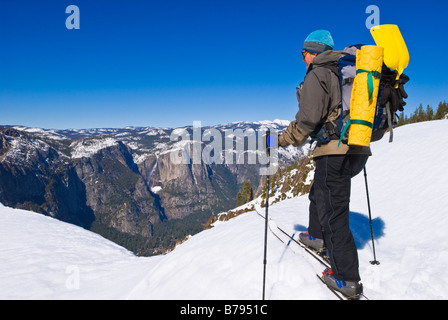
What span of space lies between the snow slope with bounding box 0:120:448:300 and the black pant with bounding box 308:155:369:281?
1.72 feet

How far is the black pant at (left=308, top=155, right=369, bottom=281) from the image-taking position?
4.13m

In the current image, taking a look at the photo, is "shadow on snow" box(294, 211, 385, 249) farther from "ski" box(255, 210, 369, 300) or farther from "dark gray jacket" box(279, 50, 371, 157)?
→ "dark gray jacket" box(279, 50, 371, 157)

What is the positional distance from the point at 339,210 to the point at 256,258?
1.93m

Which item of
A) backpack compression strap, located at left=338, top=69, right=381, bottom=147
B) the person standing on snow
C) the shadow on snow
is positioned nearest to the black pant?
the person standing on snow

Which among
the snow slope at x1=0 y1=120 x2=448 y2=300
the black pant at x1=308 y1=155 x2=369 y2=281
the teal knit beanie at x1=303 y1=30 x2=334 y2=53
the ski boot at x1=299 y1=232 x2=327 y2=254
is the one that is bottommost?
the snow slope at x1=0 y1=120 x2=448 y2=300

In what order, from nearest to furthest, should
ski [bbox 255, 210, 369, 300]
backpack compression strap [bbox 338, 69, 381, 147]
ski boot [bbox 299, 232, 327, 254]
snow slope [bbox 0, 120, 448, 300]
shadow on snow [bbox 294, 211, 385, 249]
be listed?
1. backpack compression strap [bbox 338, 69, 381, 147]
2. ski [bbox 255, 210, 369, 300]
3. snow slope [bbox 0, 120, 448, 300]
4. ski boot [bbox 299, 232, 327, 254]
5. shadow on snow [bbox 294, 211, 385, 249]

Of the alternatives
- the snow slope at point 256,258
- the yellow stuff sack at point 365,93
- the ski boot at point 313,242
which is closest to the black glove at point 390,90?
the yellow stuff sack at point 365,93

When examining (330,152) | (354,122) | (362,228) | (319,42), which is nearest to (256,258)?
(330,152)

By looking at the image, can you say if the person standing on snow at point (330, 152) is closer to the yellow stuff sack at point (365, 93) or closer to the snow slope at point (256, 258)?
the yellow stuff sack at point (365, 93)
